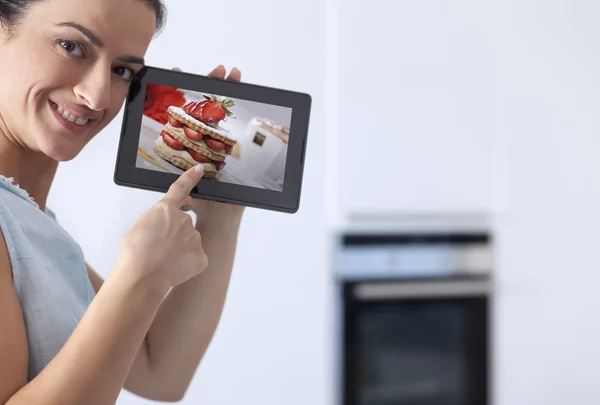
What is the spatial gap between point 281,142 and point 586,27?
133cm

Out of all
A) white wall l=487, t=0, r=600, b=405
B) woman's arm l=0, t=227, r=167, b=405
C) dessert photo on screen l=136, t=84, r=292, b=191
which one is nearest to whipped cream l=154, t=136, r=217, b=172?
dessert photo on screen l=136, t=84, r=292, b=191

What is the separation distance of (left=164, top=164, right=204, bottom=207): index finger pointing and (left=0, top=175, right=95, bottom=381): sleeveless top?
139 mm

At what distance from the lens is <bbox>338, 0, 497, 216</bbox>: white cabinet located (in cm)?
166

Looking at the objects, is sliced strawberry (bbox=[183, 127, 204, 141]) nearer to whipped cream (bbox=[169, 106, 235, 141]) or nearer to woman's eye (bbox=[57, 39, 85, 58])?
whipped cream (bbox=[169, 106, 235, 141])

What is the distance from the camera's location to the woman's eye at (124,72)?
30.8 inches

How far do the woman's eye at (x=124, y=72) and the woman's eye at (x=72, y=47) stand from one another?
0.23ft

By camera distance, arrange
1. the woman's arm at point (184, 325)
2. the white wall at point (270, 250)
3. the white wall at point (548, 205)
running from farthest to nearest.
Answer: the white wall at point (548, 205) < the white wall at point (270, 250) < the woman's arm at point (184, 325)

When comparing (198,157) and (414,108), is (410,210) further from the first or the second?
(198,157)

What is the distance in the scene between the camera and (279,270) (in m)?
1.61

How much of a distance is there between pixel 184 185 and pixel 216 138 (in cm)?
11

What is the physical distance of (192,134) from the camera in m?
0.83

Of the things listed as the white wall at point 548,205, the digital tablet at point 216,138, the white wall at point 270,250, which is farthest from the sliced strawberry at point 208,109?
the white wall at point 548,205

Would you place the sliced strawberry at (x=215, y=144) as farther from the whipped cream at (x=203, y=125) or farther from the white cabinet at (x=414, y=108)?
the white cabinet at (x=414, y=108)

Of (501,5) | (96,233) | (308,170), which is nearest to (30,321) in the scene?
(96,233)
